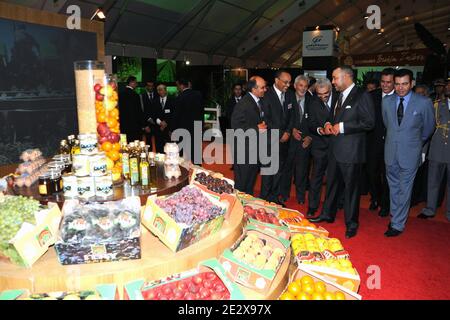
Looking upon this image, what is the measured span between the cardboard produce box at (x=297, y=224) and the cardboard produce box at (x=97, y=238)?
5.19 ft

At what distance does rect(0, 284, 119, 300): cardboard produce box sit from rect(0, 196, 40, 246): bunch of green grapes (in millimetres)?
255

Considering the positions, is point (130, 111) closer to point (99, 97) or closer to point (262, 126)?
point (262, 126)

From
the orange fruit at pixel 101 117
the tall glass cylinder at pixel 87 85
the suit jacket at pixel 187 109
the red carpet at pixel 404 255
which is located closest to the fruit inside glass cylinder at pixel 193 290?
the orange fruit at pixel 101 117

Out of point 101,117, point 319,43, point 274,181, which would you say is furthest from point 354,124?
point 319,43

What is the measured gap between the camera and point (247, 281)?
190 cm

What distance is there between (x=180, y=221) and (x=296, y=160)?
3.36m

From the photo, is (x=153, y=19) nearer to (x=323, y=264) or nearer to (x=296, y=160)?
(x=296, y=160)

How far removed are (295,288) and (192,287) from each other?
62 centimetres

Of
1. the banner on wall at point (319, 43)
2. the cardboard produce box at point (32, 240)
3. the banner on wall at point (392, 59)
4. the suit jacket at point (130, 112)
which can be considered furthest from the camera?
the banner on wall at point (392, 59)

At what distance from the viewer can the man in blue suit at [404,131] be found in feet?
11.7

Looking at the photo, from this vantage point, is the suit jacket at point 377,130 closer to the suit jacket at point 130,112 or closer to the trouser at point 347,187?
the trouser at point 347,187

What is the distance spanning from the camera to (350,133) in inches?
146

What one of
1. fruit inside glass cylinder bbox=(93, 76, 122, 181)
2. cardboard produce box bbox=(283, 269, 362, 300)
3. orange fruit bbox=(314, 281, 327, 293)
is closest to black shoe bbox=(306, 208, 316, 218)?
cardboard produce box bbox=(283, 269, 362, 300)
